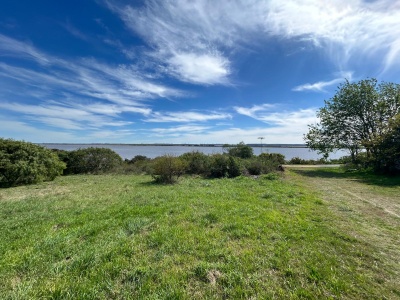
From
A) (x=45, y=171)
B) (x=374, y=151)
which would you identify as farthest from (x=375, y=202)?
(x=45, y=171)

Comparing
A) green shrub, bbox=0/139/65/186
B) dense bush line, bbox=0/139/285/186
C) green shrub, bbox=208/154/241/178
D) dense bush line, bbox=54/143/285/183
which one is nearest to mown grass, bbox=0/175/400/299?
dense bush line, bbox=54/143/285/183

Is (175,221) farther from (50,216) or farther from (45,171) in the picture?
(45,171)

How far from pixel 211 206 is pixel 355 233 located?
12.4 ft

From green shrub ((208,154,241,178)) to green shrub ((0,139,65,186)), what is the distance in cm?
1195

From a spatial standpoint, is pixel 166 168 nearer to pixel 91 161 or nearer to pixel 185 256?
pixel 185 256

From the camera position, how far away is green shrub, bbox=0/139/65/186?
1180 cm

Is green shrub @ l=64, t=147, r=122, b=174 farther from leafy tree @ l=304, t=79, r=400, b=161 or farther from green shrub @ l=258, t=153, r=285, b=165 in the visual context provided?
leafy tree @ l=304, t=79, r=400, b=161

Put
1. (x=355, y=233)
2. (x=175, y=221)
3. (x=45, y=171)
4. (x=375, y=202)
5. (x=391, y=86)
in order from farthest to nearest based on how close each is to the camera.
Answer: (x=391, y=86) < (x=45, y=171) < (x=375, y=202) < (x=175, y=221) < (x=355, y=233)

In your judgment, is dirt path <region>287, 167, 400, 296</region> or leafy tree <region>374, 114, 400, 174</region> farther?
leafy tree <region>374, 114, 400, 174</region>

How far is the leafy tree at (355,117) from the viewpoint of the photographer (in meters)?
18.2

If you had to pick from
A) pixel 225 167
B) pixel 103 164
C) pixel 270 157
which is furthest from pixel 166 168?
pixel 270 157

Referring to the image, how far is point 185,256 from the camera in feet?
11.5

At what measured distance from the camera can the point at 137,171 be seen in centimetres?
1964

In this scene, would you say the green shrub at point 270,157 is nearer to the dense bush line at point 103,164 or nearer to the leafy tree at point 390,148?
the dense bush line at point 103,164
